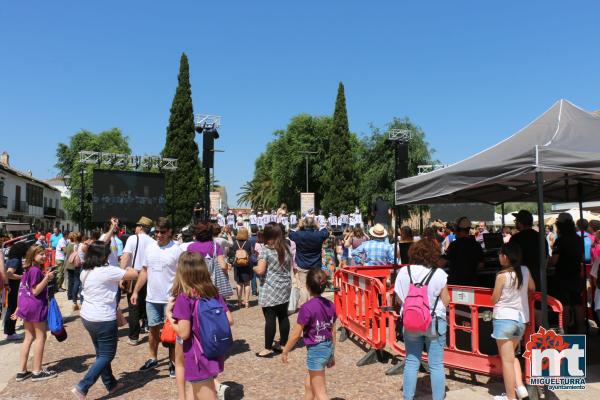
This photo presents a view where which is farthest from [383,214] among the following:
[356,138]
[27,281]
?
[356,138]

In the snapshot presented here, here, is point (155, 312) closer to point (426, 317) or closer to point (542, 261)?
point (426, 317)

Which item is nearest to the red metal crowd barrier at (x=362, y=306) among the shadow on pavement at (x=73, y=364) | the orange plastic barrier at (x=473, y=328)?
the orange plastic barrier at (x=473, y=328)

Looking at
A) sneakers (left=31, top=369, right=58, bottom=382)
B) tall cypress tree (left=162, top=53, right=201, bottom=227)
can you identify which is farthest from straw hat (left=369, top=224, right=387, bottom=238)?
tall cypress tree (left=162, top=53, right=201, bottom=227)

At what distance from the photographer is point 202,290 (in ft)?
10.9

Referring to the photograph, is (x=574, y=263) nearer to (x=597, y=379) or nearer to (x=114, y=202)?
(x=597, y=379)

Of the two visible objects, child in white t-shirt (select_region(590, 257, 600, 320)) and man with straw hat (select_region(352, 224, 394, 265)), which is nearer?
child in white t-shirt (select_region(590, 257, 600, 320))

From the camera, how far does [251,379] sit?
5188 millimetres

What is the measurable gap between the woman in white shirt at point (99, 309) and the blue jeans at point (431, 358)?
2771mm

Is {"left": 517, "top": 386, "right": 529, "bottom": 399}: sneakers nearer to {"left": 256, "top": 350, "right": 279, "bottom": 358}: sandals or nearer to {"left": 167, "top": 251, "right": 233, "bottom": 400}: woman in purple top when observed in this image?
{"left": 167, "top": 251, "right": 233, "bottom": 400}: woman in purple top

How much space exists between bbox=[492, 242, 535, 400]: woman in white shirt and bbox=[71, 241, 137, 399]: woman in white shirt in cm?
356

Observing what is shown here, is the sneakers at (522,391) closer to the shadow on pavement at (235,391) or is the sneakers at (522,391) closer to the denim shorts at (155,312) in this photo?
the shadow on pavement at (235,391)

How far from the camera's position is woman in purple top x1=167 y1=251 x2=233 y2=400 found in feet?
10.7

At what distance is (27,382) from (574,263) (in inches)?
250

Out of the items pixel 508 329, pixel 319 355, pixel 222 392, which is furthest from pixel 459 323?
pixel 222 392
